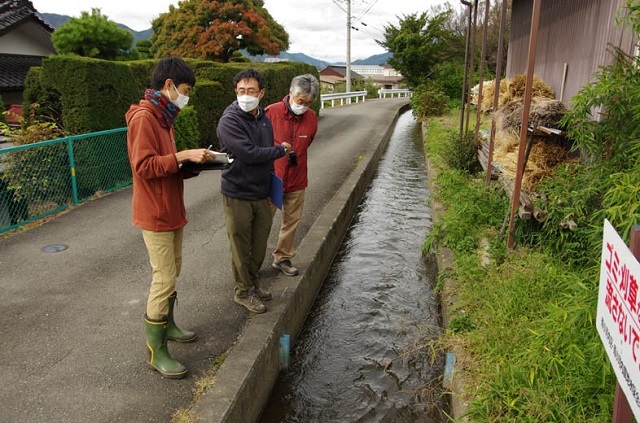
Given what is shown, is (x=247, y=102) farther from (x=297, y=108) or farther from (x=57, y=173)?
(x=57, y=173)

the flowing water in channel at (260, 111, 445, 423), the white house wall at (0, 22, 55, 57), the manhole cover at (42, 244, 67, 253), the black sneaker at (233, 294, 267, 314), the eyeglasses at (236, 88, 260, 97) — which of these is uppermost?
the white house wall at (0, 22, 55, 57)

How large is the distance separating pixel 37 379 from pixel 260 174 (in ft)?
6.85

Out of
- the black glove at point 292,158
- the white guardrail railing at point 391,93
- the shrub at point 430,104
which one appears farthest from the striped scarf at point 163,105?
the white guardrail railing at point 391,93

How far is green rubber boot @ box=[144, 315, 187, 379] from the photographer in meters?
3.12

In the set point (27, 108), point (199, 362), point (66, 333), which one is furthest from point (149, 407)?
point (27, 108)

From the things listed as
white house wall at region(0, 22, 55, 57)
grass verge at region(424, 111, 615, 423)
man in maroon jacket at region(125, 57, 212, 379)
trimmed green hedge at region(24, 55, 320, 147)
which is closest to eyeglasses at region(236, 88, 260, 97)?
man in maroon jacket at region(125, 57, 212, 379)

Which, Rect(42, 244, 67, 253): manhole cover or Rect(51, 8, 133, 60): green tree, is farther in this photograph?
Rect(51, 8, 133, 60): green tree

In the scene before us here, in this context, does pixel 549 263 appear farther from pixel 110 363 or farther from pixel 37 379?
pixel 37 379

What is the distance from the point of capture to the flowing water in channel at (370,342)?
3.71 m

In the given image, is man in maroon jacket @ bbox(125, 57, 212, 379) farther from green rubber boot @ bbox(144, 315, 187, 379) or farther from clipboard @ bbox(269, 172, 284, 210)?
clipboard @ bbox(269, 172, 284, 210)

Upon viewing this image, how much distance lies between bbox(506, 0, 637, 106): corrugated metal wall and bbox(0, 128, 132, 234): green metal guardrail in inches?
257

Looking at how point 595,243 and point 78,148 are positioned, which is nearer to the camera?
point 595,243

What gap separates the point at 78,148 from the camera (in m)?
6.91

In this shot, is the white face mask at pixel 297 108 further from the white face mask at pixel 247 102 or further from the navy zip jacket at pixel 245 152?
the white face mask at pixel 247 102
